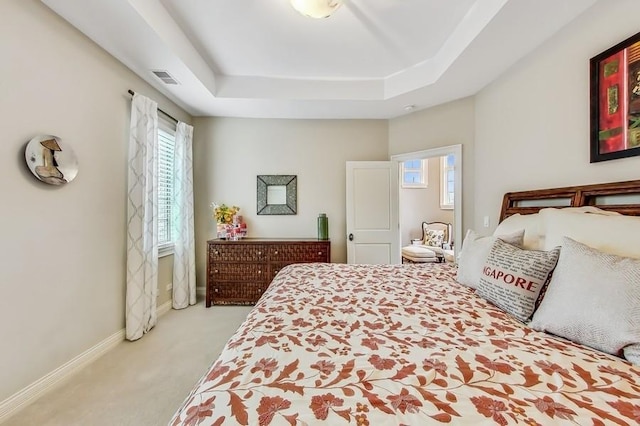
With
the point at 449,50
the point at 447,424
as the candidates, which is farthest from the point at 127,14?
the point at 447,424

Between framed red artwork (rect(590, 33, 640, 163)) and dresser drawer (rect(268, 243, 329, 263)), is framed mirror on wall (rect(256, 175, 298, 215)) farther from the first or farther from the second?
framed red artwork (rect(590, 33, 640, 163))

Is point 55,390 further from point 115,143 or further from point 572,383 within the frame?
point 572,383

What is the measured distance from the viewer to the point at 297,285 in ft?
6.02

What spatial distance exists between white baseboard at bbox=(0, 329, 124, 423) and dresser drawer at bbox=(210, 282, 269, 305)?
112 centimetres

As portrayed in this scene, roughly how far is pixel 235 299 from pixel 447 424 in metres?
3.27

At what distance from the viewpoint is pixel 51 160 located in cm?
188

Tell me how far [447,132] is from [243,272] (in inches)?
122

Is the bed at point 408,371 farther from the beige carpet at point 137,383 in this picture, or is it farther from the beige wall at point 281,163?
the beige wall at point 281,163

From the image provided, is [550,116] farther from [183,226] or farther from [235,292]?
[183,226]

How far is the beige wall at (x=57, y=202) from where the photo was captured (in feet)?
5.52

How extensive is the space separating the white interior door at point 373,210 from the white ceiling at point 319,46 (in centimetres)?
82

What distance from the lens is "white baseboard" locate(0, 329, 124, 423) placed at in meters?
1.66

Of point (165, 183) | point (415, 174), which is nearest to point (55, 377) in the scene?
point (165, 183)

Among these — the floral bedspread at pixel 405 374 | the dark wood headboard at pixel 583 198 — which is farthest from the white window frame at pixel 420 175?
the floral bedspread at pixel 405 374
